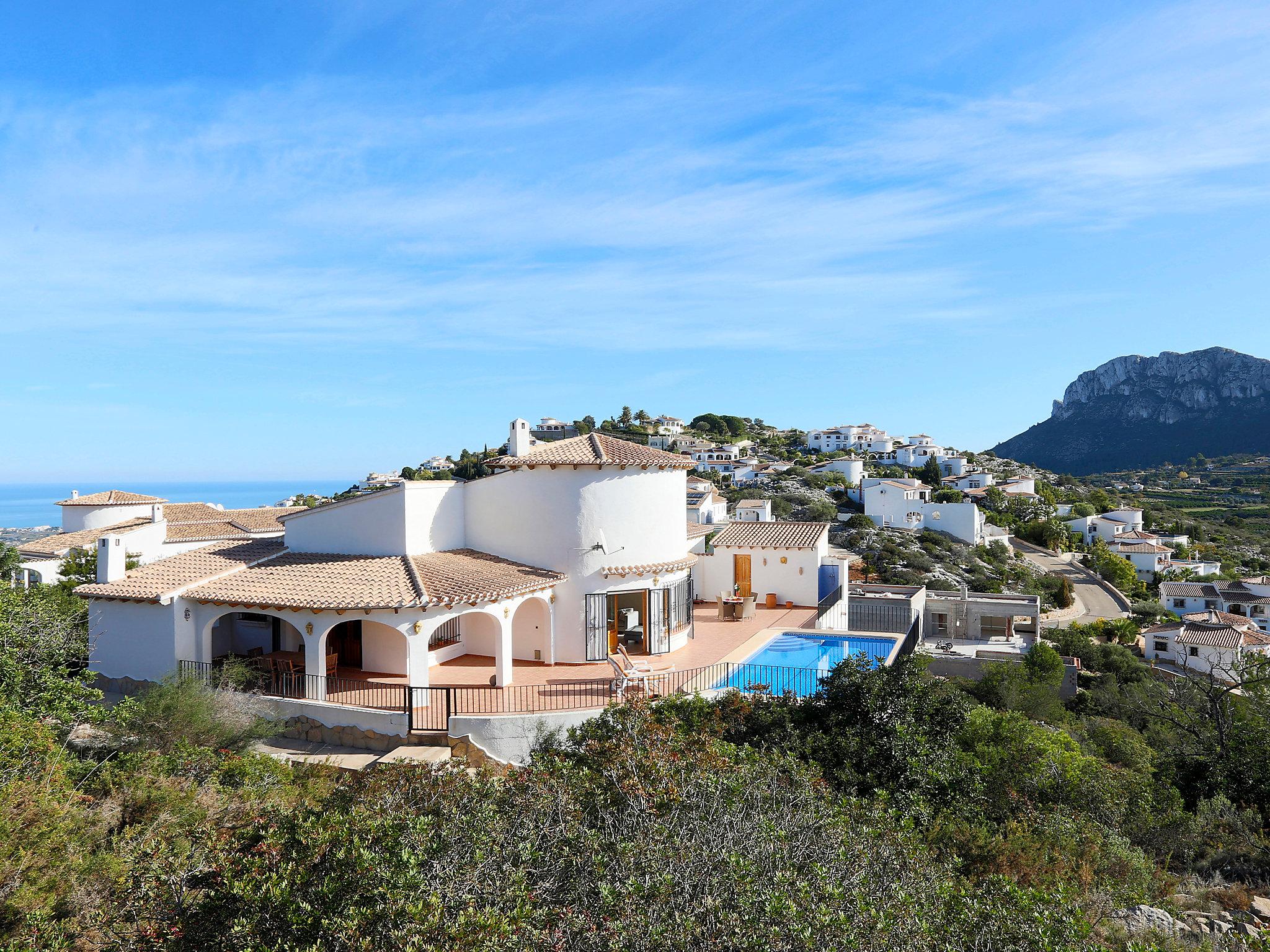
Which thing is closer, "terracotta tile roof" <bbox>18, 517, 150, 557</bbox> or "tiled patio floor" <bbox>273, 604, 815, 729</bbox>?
"tiled patio floor" <bbox>273, 604, 815, 729</bbox>

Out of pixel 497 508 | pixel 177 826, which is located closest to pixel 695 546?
pixel 497 508

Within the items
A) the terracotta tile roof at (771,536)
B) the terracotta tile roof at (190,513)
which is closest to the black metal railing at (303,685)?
the terracotta tile roof at (771,536)

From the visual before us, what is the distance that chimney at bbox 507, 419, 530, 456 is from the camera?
20391mm

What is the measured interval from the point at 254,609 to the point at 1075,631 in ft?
Result: 158

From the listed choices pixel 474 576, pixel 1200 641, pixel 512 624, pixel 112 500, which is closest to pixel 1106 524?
pixel 1200 641

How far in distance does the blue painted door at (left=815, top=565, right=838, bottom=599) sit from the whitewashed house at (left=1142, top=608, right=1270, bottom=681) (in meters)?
31.7

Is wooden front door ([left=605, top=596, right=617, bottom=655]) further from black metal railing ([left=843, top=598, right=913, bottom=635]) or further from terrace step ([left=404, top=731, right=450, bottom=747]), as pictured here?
black metal railing ([left=843, top=598, right=913, bottom=635])

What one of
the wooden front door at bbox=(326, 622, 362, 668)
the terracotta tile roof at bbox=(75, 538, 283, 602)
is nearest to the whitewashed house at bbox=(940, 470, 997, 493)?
the wooden front door at bbox=(326, 622, 362, 668)

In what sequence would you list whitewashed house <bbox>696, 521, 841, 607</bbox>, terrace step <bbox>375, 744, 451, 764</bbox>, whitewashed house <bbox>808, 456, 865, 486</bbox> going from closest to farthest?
terrace step <bbox>375, 744, 451, 764</bbox>
whitewashed house <bbox>696, 521, 841, 607</bbox>
whitewashed house <bbox>808, 456, 865, 486</bbox>

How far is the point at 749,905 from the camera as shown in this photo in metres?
5.71

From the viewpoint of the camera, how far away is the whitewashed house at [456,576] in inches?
648

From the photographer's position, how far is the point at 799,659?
1966 cm

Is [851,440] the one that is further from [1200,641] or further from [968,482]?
[1200,641]

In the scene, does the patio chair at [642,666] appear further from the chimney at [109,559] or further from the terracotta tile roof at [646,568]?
the chimney at [109,559]
